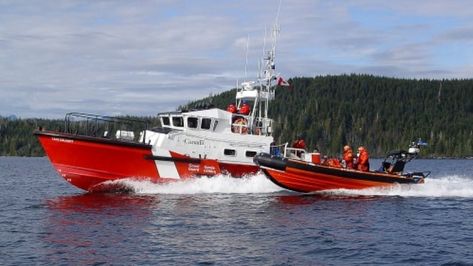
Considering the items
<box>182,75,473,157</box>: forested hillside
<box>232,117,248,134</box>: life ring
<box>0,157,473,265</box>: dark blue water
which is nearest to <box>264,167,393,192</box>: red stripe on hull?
<box>0,157,473,265</box>: dark blue water

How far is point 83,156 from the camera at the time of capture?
27.3m

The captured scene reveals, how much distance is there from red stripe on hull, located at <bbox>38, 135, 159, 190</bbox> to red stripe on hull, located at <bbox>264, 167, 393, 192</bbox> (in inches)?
229

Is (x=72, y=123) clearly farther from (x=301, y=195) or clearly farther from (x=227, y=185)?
(x=301, y=195)

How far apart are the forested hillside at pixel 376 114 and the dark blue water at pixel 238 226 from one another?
77738 millimetres

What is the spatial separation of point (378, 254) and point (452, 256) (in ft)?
6.22

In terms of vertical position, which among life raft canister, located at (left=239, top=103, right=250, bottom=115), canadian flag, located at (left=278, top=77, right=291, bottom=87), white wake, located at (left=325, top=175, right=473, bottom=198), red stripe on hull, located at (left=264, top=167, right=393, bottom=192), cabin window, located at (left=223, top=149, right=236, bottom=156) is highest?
canadian flag, located at (left=278, top=77, right=291, bottom=87)

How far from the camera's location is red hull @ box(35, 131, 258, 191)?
89.3 feet

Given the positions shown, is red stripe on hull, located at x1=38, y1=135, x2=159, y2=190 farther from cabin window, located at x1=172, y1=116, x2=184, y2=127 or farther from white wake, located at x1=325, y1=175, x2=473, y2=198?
white wake, located at x1=325, y1=175, x2=473, y2=198

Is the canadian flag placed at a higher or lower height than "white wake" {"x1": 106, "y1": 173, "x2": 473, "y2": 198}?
higher

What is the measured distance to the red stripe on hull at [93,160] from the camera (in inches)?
1072

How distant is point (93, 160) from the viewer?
27.4 meters

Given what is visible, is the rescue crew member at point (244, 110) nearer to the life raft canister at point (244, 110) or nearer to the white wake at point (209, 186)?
the life raft canister at point (244, 110)

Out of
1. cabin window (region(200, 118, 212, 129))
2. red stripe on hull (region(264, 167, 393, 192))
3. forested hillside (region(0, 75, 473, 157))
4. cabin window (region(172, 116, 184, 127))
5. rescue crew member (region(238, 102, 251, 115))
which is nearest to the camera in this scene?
red stripe on hull (region(264, 167, 393, 192))

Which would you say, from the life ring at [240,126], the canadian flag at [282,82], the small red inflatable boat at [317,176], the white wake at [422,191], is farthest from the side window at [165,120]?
the white wake at [422,191]
